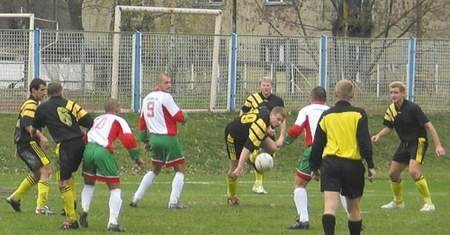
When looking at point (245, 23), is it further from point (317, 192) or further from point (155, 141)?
point (155, 141)

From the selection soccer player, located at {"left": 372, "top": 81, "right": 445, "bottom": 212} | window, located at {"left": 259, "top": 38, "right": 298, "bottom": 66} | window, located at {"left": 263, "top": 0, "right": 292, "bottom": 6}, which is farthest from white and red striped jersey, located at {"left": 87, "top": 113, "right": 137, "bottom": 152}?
window, located at {"left": 263, "top": 0, "right": 292, "bottom": 6}

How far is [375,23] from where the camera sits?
40.8 metres

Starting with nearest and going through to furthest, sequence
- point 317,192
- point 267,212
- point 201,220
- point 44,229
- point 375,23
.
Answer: point 44,229
point 201,220
point 267,212
point 317,192
point 375,23

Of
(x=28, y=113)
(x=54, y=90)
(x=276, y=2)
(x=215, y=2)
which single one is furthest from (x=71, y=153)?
(x=215, y=2)

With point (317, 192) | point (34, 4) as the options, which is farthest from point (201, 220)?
point (34, 4)

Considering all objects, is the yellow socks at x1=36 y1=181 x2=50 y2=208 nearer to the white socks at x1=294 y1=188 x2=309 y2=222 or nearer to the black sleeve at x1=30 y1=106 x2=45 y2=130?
the black sleeve at x1=30 y1=106 x2=45 y2=130

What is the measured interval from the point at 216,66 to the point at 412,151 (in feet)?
45.0

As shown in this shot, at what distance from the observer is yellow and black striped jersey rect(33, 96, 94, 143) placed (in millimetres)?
13711

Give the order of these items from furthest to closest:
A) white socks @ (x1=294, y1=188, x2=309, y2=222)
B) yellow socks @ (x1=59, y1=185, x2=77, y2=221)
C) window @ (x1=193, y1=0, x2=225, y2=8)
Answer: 1. window @ (x1=193, y1=0, x2=225, y2=8)
2. white socks @ (x1=294, y1=188, x2=309, y2=222)
3. yellow socks @ (x1=59, y1=185, x2=77, y2=221)

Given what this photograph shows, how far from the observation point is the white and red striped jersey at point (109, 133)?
1327cm

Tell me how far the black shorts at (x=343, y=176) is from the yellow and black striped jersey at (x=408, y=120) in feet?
15.9

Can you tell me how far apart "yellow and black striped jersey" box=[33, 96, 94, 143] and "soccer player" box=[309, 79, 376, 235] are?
3558 millimetres

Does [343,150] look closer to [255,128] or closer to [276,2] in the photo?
[255,128]

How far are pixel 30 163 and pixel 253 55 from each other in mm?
15379
